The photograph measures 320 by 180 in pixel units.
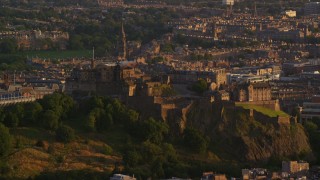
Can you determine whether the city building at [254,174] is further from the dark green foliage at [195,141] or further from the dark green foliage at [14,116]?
the dark green foliage at [14,116]

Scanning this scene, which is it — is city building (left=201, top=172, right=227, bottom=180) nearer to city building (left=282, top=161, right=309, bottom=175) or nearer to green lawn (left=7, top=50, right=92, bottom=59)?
city building (left=282, top=161, right=309, bottom=175)

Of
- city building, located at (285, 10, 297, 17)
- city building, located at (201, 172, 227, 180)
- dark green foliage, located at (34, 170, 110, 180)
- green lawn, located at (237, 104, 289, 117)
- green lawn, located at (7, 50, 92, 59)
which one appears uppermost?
green lawn, located at (237, 104, 289, 117)

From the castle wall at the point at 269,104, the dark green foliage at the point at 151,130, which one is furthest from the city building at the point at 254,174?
the castle wall at the point at 269,104

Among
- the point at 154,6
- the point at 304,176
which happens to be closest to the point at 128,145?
the point at 304,176

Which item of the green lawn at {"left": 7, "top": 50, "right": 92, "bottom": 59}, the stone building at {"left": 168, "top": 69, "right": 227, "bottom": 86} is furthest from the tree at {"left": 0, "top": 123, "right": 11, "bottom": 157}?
the green lawn at {"left": 7, "top": 50, "right": 92, "bottom": 59}

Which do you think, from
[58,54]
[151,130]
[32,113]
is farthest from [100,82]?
[58,54]

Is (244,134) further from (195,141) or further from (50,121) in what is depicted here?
(50,121)
